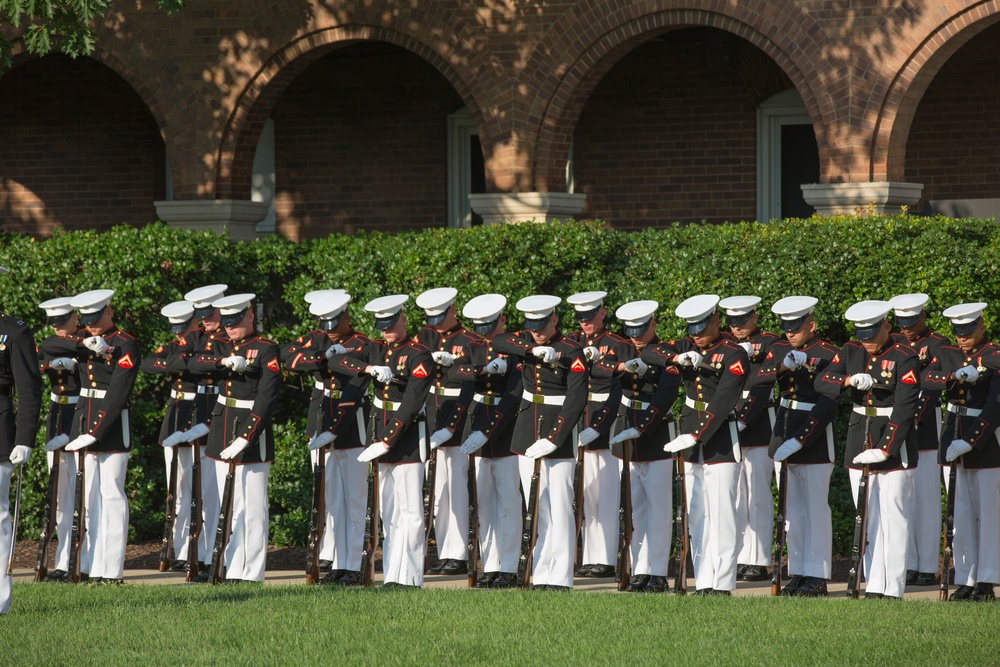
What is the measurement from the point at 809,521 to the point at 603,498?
144 cm

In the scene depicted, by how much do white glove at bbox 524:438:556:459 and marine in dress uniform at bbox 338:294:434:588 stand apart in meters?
0.70

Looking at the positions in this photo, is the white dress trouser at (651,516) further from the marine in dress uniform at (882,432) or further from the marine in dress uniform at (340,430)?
the marine in dress uniform at (340,430)

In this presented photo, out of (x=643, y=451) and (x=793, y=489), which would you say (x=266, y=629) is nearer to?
(x=643, y=451)

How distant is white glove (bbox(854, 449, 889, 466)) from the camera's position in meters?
8.48

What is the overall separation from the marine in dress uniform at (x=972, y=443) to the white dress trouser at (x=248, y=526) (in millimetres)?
4144

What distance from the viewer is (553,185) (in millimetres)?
14930

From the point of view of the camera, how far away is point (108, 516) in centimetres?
928

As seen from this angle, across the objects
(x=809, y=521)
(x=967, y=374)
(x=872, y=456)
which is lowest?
(x=809, y=521)

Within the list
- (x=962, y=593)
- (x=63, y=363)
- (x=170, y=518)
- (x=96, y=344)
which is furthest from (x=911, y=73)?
(x=63, y=363)

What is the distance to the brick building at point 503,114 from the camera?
545 inches

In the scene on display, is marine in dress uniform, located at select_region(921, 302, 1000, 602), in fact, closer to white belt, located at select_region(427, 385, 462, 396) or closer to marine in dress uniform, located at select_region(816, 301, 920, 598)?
marine in dress uniform, located at select_region(816, 301, 920, 598)

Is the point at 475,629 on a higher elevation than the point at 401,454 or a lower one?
lower

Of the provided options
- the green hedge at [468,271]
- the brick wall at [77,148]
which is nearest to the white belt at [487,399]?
the green hedge at [468,271]

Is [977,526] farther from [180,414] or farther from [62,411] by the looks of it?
[62,411]
